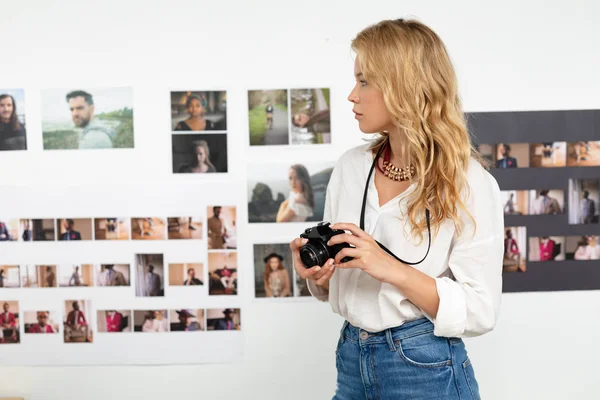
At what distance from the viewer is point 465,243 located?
1.08 meters

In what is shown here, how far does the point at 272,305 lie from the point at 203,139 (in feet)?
1.75

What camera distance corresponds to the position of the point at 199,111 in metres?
1.75

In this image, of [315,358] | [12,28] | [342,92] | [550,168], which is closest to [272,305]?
[315,358]

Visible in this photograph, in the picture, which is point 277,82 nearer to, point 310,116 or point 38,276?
point 310,116

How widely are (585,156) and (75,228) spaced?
5.08 feet

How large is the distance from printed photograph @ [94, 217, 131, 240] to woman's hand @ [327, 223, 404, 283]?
91 centimetres

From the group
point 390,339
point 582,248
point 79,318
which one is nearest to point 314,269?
point 390,339

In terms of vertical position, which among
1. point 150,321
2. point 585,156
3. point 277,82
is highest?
point 277,82

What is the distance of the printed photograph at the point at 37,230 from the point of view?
1.79 meters

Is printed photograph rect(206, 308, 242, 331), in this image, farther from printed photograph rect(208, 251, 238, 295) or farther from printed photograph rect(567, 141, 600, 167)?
printed photograph rect(567, 141, 600, 167)

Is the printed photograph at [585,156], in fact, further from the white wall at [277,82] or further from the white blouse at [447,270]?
the white blouse at [447,270]

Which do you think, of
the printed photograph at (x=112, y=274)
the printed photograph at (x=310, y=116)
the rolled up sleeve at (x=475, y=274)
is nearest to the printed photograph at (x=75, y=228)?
the printed photograph at (x=112, y=274)

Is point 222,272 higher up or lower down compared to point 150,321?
higher up

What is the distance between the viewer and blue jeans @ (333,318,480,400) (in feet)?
3.54
